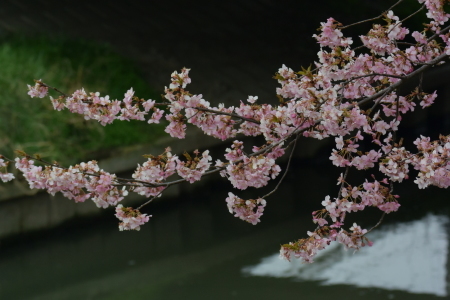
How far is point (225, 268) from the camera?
20.1ft

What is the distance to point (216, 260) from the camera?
20.7 ft

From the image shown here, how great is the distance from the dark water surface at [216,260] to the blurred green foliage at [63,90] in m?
0.73

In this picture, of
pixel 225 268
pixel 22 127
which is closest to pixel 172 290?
pixel 225 268

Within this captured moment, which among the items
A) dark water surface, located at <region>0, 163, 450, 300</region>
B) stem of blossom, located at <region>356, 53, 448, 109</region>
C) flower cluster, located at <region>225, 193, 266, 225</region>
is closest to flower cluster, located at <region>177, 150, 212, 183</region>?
flower cluster, located at <region>225, 193, 266, 225</region>

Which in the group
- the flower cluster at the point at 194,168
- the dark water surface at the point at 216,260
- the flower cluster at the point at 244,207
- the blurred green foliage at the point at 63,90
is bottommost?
the flower cluster at the point at 244,207

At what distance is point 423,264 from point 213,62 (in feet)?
13.7

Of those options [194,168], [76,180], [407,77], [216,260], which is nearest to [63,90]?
[216,260]

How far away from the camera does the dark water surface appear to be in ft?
18.7

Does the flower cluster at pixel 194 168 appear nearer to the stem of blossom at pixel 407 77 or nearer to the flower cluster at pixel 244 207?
the flower cluster at pixel 244 207

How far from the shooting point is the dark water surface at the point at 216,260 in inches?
225

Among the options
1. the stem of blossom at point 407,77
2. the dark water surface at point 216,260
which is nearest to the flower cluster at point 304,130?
the stem of blossom at point 407,77

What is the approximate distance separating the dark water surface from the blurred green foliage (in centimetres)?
73

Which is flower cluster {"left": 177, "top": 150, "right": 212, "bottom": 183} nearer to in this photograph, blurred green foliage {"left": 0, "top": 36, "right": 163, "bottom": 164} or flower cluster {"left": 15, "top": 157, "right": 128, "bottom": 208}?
flower cluster {"left": 15, "top": 157, "right": 128, "bottom": 208}

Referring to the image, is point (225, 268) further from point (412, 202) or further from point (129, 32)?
point (129, 32)
